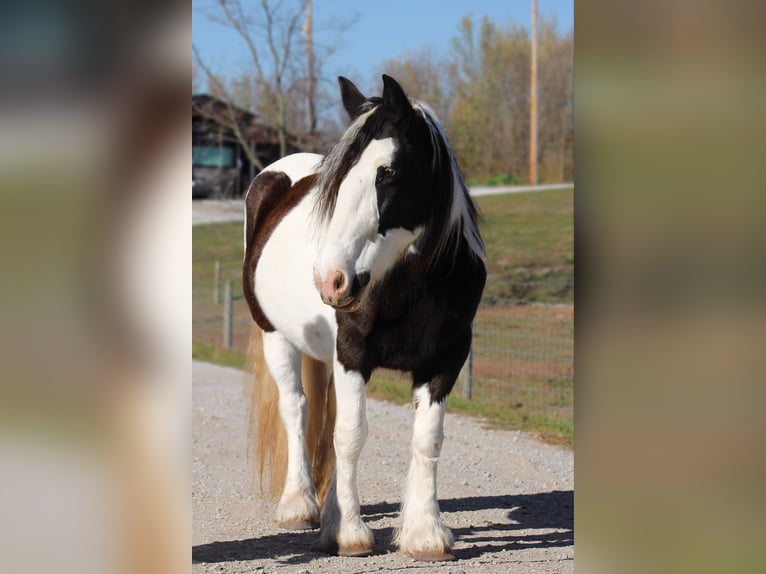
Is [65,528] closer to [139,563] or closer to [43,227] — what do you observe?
[139,563]

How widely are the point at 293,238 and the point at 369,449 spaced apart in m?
2.39

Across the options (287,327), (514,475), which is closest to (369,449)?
(514,475)

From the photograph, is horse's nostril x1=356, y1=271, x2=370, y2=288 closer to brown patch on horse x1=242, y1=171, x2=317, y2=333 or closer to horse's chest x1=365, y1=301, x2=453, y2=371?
horse's chest x1=365, y1=301, x2=453, y2=371

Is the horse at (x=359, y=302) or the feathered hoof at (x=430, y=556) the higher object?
the horse at (x=359, y=302)

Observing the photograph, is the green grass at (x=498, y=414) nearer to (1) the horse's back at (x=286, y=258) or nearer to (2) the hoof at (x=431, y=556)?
(1) the horse's back at (x=286, y=258)

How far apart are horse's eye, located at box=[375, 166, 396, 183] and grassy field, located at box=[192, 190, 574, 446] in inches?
36.1

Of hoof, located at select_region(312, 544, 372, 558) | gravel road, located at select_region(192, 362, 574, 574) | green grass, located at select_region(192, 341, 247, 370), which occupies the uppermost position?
hoof, located at select_region(312, 544, 372, 558)

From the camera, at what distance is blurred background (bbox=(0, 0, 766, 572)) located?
3.87 ft

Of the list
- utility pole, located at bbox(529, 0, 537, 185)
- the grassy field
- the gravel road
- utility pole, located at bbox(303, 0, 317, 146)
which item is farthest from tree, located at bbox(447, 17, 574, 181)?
the gravel road

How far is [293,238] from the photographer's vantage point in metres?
4.44

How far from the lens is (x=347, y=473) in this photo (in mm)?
3980

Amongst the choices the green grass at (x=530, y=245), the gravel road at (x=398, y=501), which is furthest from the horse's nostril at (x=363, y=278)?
the green grass at (x=530, y=245)

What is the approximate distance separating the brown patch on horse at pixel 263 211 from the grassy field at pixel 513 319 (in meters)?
0.97

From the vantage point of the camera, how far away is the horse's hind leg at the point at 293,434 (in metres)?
4.51
